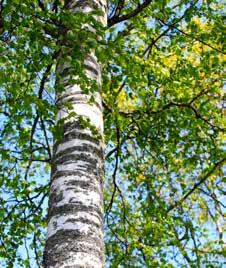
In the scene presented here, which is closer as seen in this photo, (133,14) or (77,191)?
(77,191)

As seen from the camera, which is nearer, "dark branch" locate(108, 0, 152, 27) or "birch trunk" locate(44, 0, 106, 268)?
"birch trunk" locate(44, 0, 106, 268)

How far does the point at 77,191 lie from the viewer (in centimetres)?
318

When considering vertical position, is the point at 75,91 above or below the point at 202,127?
below

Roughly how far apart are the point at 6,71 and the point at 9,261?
358 centimetres

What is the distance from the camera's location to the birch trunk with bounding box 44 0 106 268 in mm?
2867

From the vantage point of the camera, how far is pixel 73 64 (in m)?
3.69

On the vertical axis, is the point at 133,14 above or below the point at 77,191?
above

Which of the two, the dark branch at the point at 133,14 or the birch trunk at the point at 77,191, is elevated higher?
the dark branch at the point at 133,14

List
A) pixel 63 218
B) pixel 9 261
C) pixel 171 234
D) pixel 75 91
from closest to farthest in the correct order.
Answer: pixel 63 218 → pixel 75 91 → pixel 9 261 → pixel 171 234

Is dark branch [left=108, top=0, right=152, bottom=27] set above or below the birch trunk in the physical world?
above

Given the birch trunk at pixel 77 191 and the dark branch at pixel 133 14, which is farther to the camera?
the dark branch at pixel 133 14

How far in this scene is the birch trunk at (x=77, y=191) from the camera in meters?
2.87

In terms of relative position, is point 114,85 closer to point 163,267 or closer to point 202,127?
point 202,127

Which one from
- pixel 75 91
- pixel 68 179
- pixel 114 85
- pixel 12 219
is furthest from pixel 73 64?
pixel 12 219
